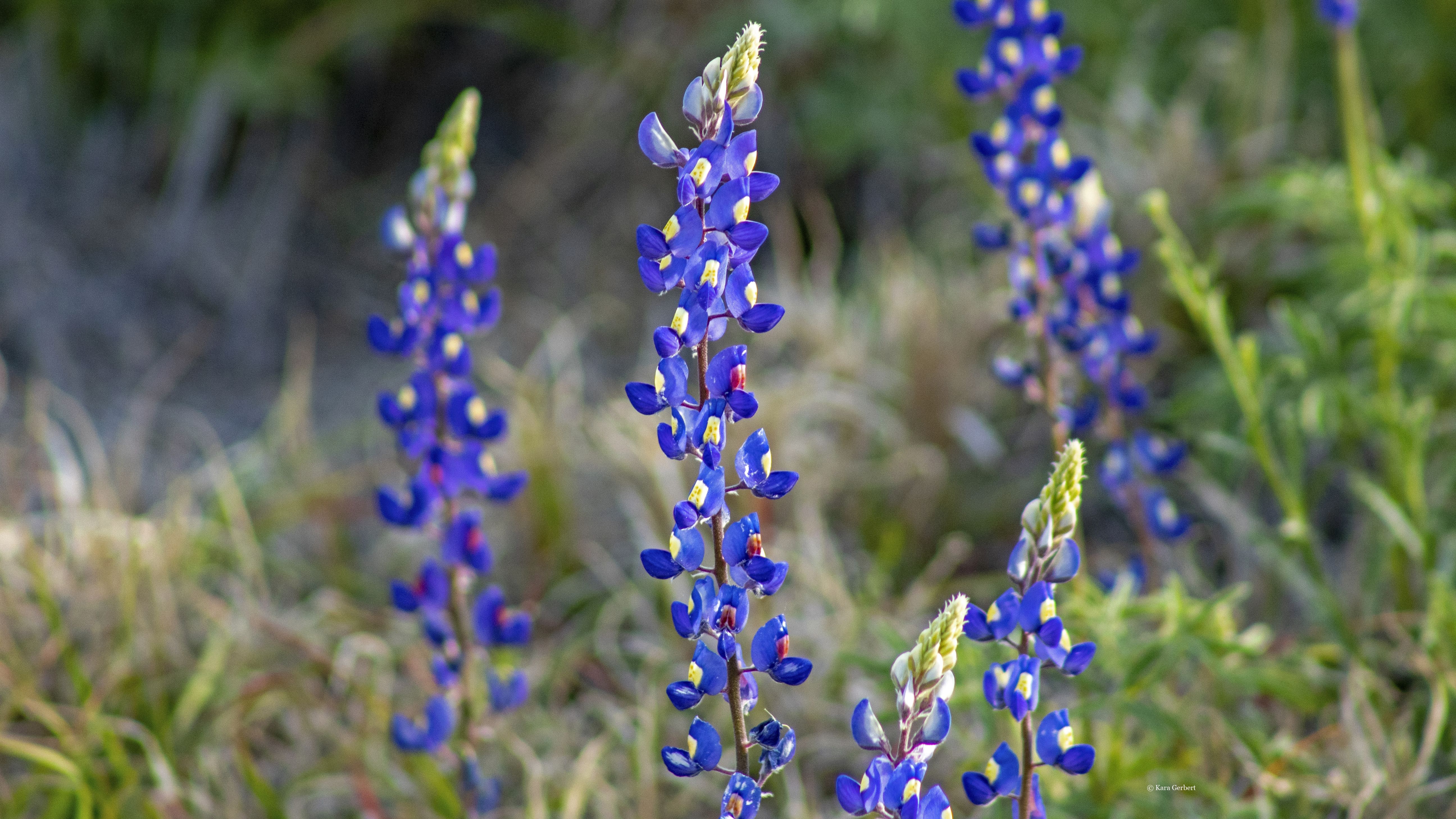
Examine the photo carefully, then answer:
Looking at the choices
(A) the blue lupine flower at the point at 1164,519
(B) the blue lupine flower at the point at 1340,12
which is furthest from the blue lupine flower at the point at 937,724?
(B) the blue lupine flower at the point at 1340,12

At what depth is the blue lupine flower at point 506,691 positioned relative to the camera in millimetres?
2037

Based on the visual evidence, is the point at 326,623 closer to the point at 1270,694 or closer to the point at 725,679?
the point at 725,679

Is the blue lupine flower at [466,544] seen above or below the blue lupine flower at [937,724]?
above

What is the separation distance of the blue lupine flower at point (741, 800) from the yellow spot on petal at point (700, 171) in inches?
26.2

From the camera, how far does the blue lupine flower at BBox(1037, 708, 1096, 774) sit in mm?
1341

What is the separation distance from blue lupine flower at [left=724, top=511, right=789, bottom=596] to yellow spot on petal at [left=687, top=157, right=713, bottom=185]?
0.36 metres

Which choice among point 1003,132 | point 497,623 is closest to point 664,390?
point 497,623

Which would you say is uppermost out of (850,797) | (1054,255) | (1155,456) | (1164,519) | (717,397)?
(1054,255)

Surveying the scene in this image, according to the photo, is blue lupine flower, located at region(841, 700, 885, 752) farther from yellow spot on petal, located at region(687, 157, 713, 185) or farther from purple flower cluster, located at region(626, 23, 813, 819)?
yellow spot on petal, located at region(687, 157, 713, 185)

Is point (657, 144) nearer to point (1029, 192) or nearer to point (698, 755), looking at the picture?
point (698, 755)

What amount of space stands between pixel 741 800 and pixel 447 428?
92 cm

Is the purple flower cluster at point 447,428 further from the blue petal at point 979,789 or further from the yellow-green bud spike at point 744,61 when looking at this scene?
the blue petal at point 979,789

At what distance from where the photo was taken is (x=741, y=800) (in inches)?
52.9

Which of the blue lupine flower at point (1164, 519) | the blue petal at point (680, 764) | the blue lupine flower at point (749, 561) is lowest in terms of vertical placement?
the blue petal at point (680, 764)
